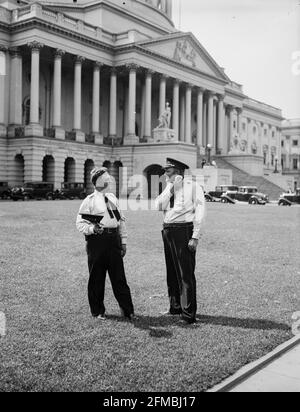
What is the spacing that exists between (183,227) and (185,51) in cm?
6278

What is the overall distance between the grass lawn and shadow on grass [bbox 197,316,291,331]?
0.05 feet

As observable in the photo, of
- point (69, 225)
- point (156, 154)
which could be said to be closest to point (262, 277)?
point (69, 225)

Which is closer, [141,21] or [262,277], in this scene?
[262,277]

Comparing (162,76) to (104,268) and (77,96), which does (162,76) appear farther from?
(104,268)

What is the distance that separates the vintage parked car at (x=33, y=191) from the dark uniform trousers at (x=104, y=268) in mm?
35229

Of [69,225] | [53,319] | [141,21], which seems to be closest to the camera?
[53,319]

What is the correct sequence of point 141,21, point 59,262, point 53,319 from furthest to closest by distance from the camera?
1. point 141,21
2. point 59,262
3. point 53,319

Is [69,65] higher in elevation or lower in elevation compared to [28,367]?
higher

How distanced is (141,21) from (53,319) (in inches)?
2719

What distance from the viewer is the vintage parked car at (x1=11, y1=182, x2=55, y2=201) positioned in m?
41.6

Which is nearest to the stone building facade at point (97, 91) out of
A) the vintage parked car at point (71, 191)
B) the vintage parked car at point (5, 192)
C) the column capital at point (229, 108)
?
the column capital at point (229, 108)

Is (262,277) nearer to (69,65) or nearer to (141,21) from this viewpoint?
(69,65)

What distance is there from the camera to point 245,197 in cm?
4909
